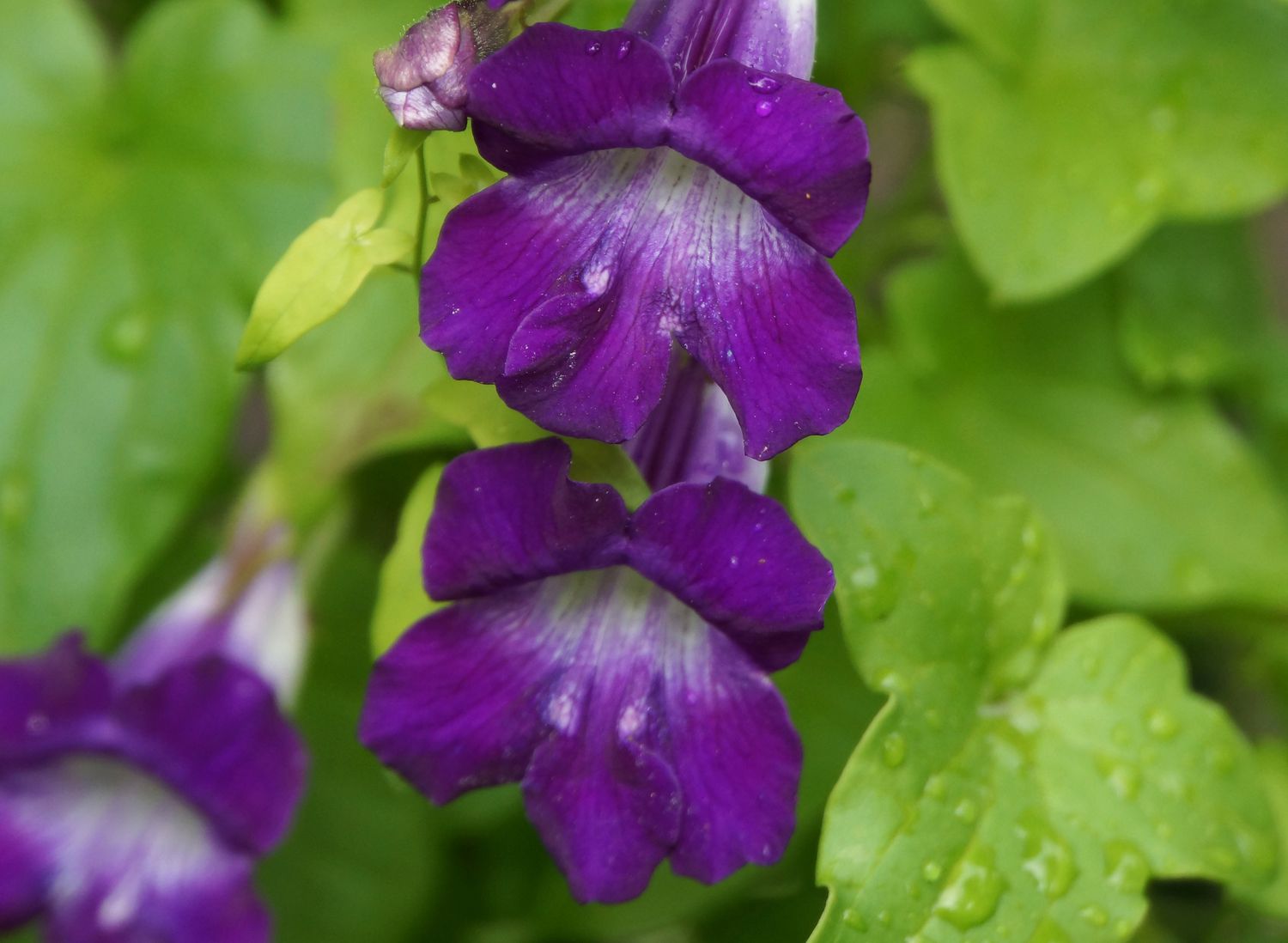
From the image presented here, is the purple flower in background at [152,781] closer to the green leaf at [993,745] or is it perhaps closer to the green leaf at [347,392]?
the green leaf at [347,392]

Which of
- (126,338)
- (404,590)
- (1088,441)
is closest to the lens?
(404,590)

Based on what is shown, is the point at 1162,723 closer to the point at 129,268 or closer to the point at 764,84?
the point at 764,84

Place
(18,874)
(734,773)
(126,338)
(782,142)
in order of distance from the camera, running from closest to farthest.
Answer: (782,142) → (734,773) → (18,874) → (126,338)

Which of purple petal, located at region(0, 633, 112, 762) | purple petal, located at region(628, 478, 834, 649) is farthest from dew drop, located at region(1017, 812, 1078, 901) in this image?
purple petal, located at region(0, 633, 112, 762)

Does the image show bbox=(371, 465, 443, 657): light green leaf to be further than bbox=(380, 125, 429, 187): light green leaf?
Yes

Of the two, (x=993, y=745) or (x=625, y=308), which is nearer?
(x=625, y=308)

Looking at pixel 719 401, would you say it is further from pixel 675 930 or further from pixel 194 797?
pixel 675 930

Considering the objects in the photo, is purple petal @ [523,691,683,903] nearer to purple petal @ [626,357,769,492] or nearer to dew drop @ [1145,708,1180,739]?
purple petal @ [626,357,769,492]

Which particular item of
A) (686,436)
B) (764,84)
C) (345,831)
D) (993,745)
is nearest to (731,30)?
(764,84)
